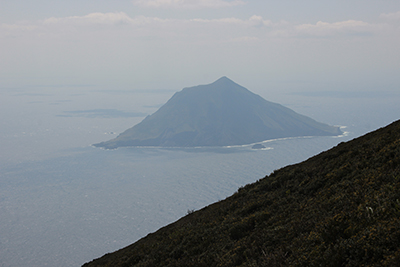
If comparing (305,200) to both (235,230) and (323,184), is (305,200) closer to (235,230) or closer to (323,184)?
(323,184)

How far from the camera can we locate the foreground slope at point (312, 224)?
9023mm

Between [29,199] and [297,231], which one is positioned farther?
[29,199]

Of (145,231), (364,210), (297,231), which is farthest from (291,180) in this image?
(145,231)

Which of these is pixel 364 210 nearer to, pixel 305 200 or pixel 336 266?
pixel 336 266

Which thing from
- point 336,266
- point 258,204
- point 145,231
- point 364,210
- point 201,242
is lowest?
point 145,231

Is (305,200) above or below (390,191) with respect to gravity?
below

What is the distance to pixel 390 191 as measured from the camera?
11273 mm

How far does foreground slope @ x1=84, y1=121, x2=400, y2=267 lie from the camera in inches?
355

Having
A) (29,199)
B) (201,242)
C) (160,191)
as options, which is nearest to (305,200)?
(201,242)

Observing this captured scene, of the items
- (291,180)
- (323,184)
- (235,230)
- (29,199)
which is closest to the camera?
(235,230)

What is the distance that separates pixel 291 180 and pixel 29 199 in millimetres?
197740

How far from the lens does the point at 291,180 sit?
22.5 meters

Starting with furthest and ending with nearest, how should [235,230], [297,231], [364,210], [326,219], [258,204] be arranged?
[258,204] < [235,230] < [297,231] < [326,219] < [364,210]

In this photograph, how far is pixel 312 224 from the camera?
12.4 metres
